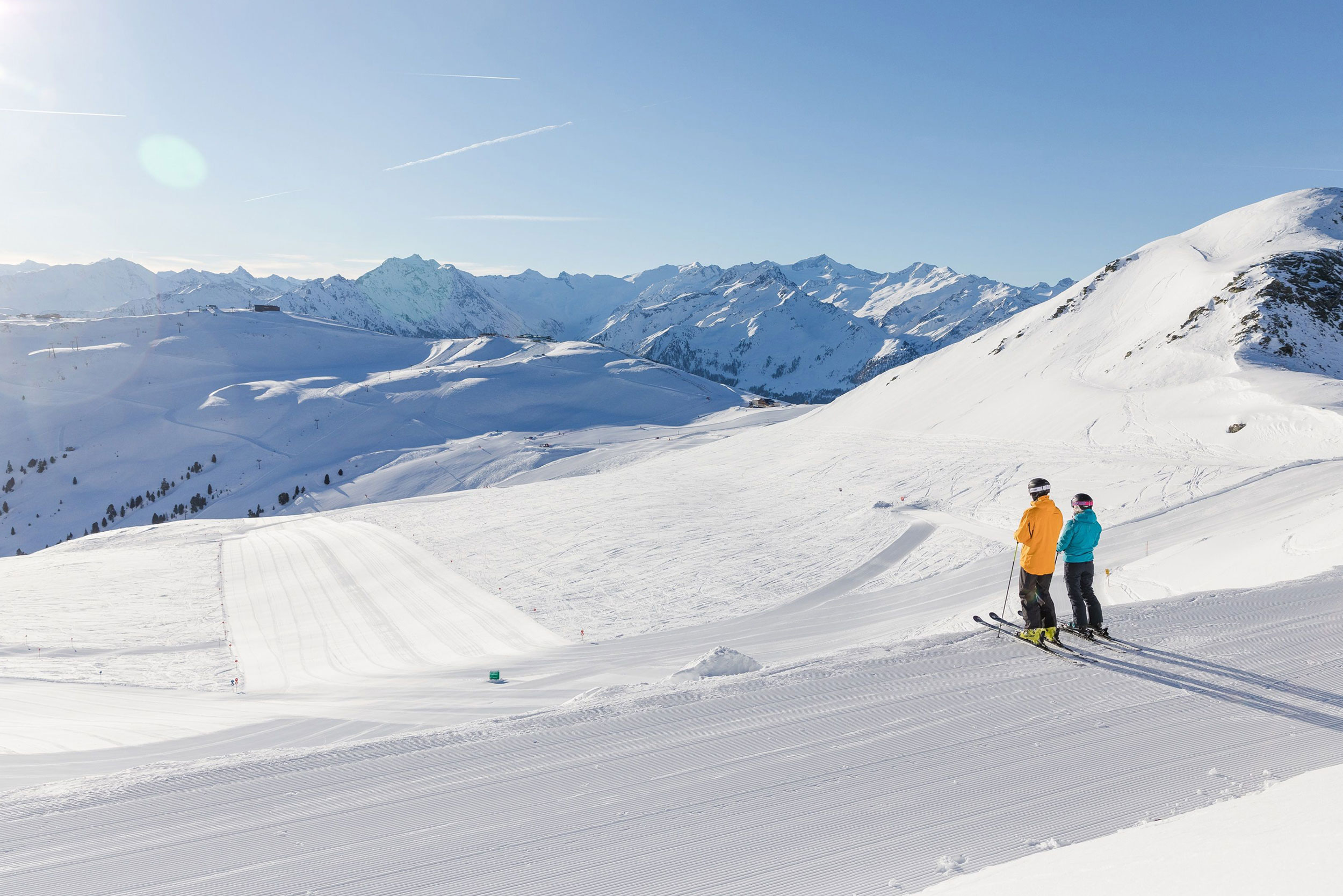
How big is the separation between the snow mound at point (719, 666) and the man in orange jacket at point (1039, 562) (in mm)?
3425

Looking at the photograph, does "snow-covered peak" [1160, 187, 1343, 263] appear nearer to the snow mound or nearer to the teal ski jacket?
the teal ski jacket

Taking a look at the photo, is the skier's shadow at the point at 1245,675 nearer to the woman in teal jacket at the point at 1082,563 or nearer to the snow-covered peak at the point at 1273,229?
the woman in teal jacket at the point at 1082,563

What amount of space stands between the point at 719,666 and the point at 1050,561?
4.31 meters

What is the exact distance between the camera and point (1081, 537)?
28.0 ft

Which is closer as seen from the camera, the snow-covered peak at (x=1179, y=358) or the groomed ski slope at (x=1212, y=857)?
the groomed ski slope at (x=1212, y=857)

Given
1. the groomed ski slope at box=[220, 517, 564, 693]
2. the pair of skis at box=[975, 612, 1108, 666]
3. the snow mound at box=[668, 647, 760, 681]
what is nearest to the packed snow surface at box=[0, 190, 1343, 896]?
the groomed ski slope at box=[220, 517, 564, 693]

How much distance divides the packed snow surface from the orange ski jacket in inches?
46.0

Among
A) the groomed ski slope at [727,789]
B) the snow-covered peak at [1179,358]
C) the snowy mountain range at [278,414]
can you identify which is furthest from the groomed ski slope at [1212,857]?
the snowy mountain range at [278,414]

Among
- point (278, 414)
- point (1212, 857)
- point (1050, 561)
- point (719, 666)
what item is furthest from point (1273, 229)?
point (278, 414)

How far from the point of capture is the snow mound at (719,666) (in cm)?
891

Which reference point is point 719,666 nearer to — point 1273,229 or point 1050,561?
point 1050,561

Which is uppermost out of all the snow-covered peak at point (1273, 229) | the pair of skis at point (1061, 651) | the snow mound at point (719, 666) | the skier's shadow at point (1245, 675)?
the snow-covered peak at point (1273, 229)

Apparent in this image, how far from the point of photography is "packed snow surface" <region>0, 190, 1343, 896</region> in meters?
4.97

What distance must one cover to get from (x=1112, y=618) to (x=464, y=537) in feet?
84.5
